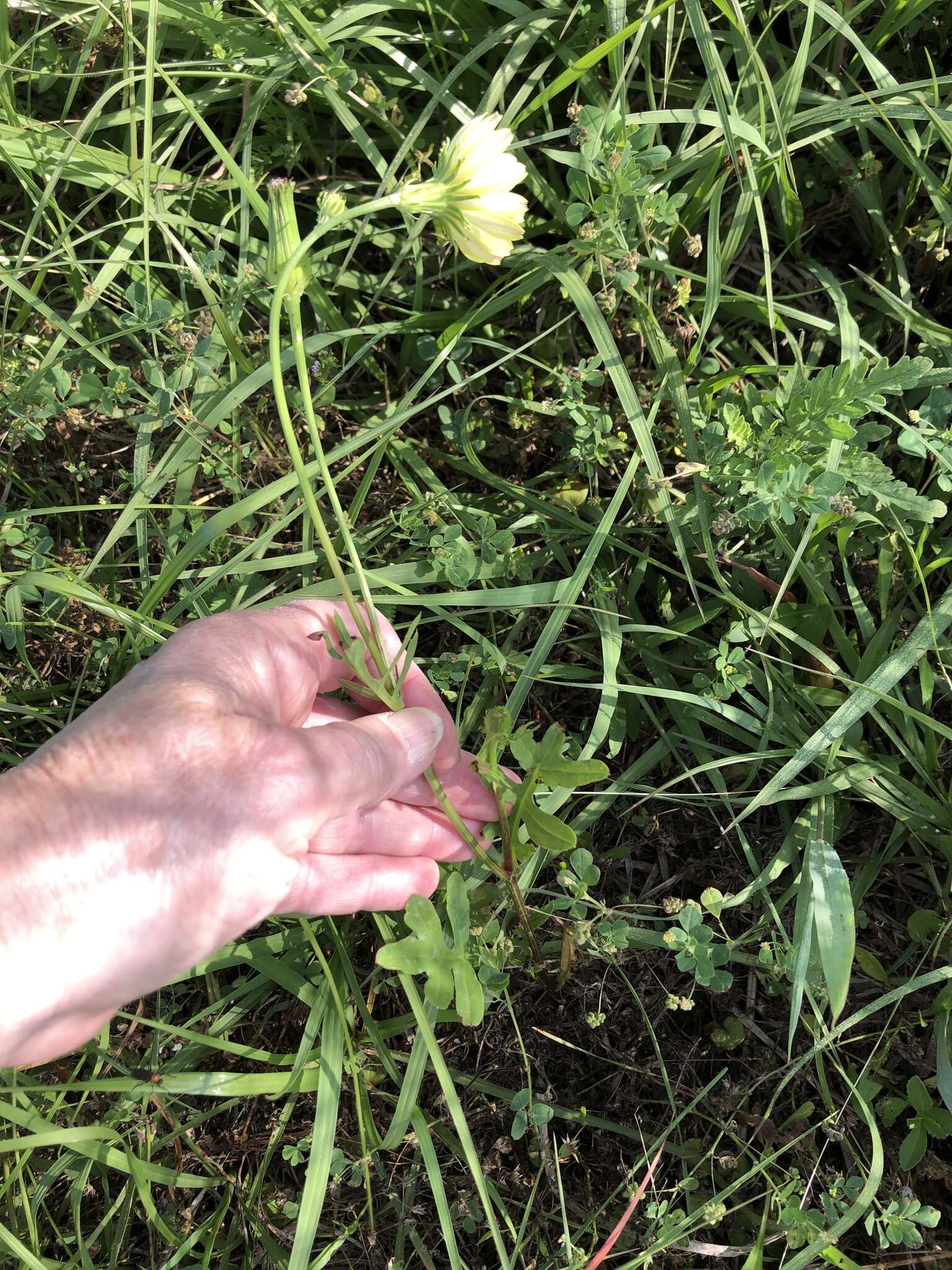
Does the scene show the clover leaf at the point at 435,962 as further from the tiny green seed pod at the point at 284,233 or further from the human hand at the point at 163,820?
the tiny green seed pod at the point at 284,233

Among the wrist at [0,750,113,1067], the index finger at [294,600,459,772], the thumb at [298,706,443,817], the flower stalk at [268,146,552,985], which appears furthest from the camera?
the index finger at [294,600,459,772]

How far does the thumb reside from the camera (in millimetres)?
1492

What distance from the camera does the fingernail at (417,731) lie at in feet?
5.28

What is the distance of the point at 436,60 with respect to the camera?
7.14 ft

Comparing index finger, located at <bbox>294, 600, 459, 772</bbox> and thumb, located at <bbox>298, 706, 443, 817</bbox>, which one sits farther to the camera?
index finger, located at <bbox>294, 600, 459, 772</bbox>

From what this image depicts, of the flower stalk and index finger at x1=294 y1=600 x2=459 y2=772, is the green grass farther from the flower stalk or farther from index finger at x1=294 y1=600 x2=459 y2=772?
the flower stalk

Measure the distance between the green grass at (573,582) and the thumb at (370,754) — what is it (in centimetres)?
29

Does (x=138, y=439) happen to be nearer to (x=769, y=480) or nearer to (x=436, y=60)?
(x=436, y=60)

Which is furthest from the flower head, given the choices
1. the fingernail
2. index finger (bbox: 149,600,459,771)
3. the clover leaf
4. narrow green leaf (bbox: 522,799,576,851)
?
the clover leaf

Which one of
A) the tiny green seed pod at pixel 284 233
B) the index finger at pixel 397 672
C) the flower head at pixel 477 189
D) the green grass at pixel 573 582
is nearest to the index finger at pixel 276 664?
the index finger at pixel 397 672

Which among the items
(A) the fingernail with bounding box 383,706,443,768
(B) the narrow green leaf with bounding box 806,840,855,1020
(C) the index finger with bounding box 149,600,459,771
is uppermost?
(C) the index finger with bounding box 149,600,459,771

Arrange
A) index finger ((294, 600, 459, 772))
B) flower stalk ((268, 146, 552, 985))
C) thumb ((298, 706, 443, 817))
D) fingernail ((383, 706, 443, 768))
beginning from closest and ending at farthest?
flower stalk ((268, 146, 552, 985))
thumb ((298, 706, 443, 817))
fingernail ((383, 706, 443, 768))
index finger ((294, 600, 459, 772))

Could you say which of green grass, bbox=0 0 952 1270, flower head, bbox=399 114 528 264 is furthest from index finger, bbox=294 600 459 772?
flower head, bbox=399 114 528 264

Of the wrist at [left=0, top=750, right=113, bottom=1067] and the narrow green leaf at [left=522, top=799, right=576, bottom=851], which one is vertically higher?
the wrist at [left=0, top=750, right=113, bottom=1067]
